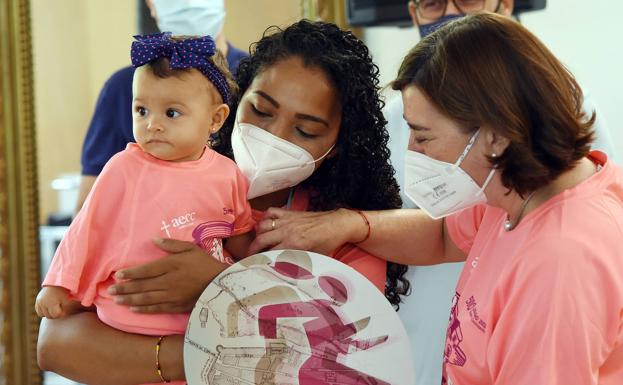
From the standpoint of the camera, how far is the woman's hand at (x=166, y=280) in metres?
1.36

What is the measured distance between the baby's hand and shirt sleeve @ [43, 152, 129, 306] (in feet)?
0.04

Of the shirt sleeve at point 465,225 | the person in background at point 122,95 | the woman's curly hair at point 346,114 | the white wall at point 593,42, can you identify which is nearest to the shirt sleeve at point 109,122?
the person in background at point 122,95

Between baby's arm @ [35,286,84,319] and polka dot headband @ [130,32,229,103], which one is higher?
polka dot headband @ [130,32,229,103]

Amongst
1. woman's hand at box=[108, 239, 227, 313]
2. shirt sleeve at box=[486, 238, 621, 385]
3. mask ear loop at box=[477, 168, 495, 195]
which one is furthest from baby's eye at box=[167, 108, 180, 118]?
→ shirt sleeve at box=[486, 238, 621, 385]

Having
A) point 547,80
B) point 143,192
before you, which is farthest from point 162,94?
point 547,80

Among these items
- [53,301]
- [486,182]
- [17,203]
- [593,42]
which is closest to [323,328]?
[486,182]

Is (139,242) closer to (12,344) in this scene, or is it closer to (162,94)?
(162,94)

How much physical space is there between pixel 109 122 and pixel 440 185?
4.70 ft

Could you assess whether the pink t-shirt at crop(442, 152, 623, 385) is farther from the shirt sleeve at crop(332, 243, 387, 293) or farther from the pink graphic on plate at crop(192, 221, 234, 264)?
the pink graphic on plate at crop(192, 221, 234, 264)

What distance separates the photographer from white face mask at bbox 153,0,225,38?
243 cm

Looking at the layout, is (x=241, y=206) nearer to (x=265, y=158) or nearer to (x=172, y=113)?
(x=265, y=158)

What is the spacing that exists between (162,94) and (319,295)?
0.45m

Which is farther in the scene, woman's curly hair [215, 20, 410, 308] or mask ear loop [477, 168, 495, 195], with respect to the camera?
woman's curly hair [215, 20, 410, 308]

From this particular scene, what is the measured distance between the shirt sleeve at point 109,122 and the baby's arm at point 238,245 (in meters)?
0.99
